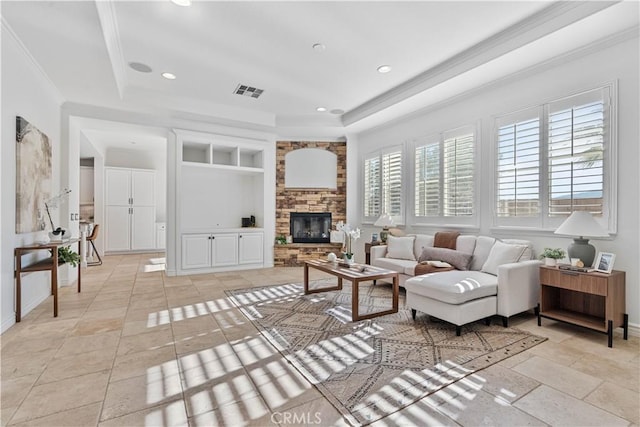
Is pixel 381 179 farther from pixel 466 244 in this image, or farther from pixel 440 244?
pixel 466 244

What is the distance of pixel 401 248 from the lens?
468cm

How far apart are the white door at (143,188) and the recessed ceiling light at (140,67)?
507 centimetres

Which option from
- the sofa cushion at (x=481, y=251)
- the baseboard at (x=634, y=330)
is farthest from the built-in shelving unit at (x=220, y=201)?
the baseboard at (x=634, y=330)

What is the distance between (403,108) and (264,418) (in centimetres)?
466

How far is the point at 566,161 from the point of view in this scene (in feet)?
10.8

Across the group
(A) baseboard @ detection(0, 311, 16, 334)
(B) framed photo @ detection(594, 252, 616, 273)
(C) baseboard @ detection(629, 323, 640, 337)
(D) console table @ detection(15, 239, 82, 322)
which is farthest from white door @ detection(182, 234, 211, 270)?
(C) baseboard @ detection(629, 323, 640, 337)

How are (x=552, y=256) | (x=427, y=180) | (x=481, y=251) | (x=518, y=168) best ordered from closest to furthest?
(x=552, y=256) < (x=518, y=168) < (x=481, y=251) < (x=427, y=180)

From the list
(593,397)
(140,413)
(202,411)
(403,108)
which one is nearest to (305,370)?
(202,411)

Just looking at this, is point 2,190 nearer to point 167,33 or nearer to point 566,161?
point 167,33

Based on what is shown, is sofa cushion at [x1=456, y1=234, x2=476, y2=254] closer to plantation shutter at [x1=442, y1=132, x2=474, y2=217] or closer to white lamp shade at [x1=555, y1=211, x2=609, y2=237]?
plantation shutter at [x1=442, y1=132, x2=474, y2=217]

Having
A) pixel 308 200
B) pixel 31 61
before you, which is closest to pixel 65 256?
pixel 31 61

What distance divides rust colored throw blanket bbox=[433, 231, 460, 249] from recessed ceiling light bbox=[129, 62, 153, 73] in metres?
4.65

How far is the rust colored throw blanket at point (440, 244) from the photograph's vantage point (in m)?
3.79

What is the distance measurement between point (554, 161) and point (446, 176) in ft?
4.74
